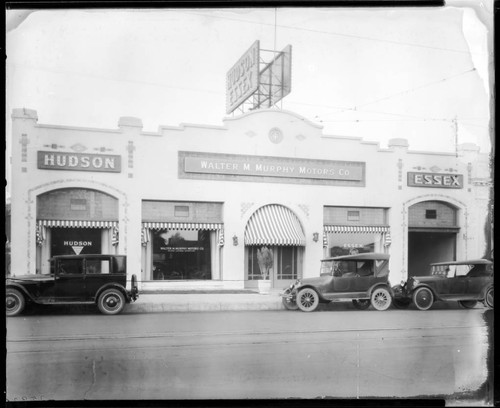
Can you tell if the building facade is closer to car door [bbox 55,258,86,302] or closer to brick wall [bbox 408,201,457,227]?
brick wall [bbox 408,201,457,227]

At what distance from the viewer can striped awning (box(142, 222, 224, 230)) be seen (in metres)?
6.21

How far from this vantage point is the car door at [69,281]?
6.17m

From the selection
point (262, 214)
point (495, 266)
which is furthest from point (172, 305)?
point (495, 266)

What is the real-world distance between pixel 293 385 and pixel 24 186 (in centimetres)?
384

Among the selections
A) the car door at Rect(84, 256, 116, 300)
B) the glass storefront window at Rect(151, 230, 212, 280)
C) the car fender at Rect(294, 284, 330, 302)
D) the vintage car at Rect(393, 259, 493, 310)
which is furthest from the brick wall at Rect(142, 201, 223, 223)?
the vintage car at Rect(393, 259, 493, 310)

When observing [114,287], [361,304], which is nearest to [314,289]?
[361,304]

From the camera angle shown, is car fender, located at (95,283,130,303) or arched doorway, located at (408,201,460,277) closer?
car fender, located at (95,283,130,303)

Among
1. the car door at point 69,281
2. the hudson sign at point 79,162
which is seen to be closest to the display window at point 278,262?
the hudson sign at point 79,162

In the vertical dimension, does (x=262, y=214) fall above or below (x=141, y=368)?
above

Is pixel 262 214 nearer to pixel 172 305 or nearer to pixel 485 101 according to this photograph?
pixel 172 305

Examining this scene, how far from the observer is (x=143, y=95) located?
6035 millimetres

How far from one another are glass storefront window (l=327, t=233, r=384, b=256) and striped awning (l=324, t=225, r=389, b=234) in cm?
4

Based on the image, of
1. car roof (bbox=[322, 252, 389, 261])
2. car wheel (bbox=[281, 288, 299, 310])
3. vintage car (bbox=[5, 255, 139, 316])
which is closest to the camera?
vintage car (bbox=[5, 255, 139, 316])

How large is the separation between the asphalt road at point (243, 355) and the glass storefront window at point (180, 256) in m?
0.54
